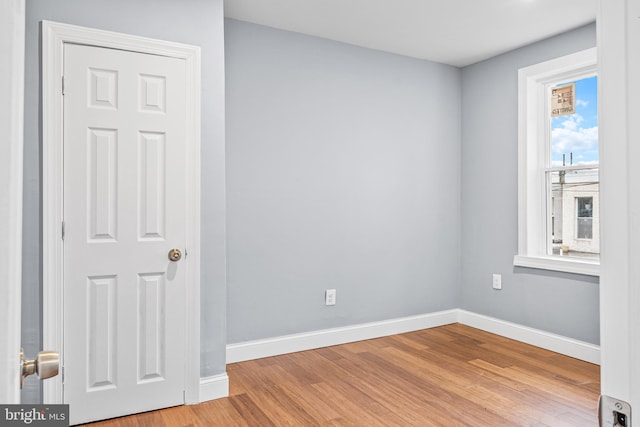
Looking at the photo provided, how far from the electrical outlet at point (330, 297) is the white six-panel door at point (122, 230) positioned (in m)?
1.36

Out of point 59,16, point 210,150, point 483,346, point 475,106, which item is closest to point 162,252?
point 210,150

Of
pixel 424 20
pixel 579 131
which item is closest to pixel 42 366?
pixel 424 20

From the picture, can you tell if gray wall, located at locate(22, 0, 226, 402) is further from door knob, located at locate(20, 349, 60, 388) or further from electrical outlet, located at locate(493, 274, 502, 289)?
electrical outlet, located at locate(493, 274, 502, 289)

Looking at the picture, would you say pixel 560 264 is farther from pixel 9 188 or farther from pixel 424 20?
pixel 9 188

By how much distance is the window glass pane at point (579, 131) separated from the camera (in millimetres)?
3391

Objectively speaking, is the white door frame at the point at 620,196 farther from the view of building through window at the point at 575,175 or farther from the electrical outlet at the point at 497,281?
the electrical outlet at the point at 497,281

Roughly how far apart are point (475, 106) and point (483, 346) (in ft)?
7.23

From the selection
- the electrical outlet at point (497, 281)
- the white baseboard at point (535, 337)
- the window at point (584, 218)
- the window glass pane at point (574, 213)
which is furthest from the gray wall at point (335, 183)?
the window at point (584, 218)

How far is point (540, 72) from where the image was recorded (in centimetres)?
357

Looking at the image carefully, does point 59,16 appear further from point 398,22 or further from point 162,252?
point 398,22

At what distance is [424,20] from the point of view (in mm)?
3191

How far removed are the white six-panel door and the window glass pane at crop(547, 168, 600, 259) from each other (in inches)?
118

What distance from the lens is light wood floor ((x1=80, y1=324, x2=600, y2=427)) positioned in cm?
234

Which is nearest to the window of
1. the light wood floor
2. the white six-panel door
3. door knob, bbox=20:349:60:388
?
the light wood floor
